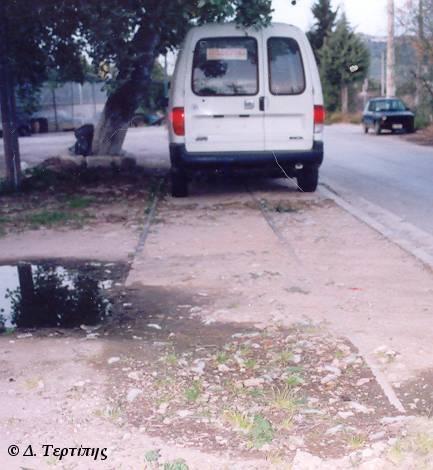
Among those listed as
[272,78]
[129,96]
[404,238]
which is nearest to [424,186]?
[272,78]

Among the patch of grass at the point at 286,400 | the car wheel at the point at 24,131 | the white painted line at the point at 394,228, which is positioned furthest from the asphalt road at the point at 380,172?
the car wheel at the point at 24,131

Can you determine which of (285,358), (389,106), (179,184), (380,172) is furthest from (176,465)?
(389,106)

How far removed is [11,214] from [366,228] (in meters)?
4.86

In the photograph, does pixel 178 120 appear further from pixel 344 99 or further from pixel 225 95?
pixel 344 99

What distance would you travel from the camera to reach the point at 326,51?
4919 cm

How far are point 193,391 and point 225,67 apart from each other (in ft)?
24.4

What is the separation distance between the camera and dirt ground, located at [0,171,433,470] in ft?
11.8

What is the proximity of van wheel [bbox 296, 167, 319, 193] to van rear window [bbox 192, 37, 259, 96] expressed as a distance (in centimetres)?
162

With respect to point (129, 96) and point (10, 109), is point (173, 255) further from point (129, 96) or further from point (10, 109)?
point (129, 96)

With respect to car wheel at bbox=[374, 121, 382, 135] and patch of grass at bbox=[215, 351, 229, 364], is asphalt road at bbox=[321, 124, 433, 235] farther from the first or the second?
car wheel at bbox=[374, 121, 382, 135]

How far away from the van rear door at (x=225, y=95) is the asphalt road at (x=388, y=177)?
204 centimetres

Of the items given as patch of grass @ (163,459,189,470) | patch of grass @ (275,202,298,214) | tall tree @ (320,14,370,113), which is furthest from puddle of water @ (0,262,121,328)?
tall tree @ (320,14,370,113)

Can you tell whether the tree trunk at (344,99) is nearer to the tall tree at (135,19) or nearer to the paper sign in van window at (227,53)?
the tall tree at (135,19)

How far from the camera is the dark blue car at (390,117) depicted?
99.4 ft
